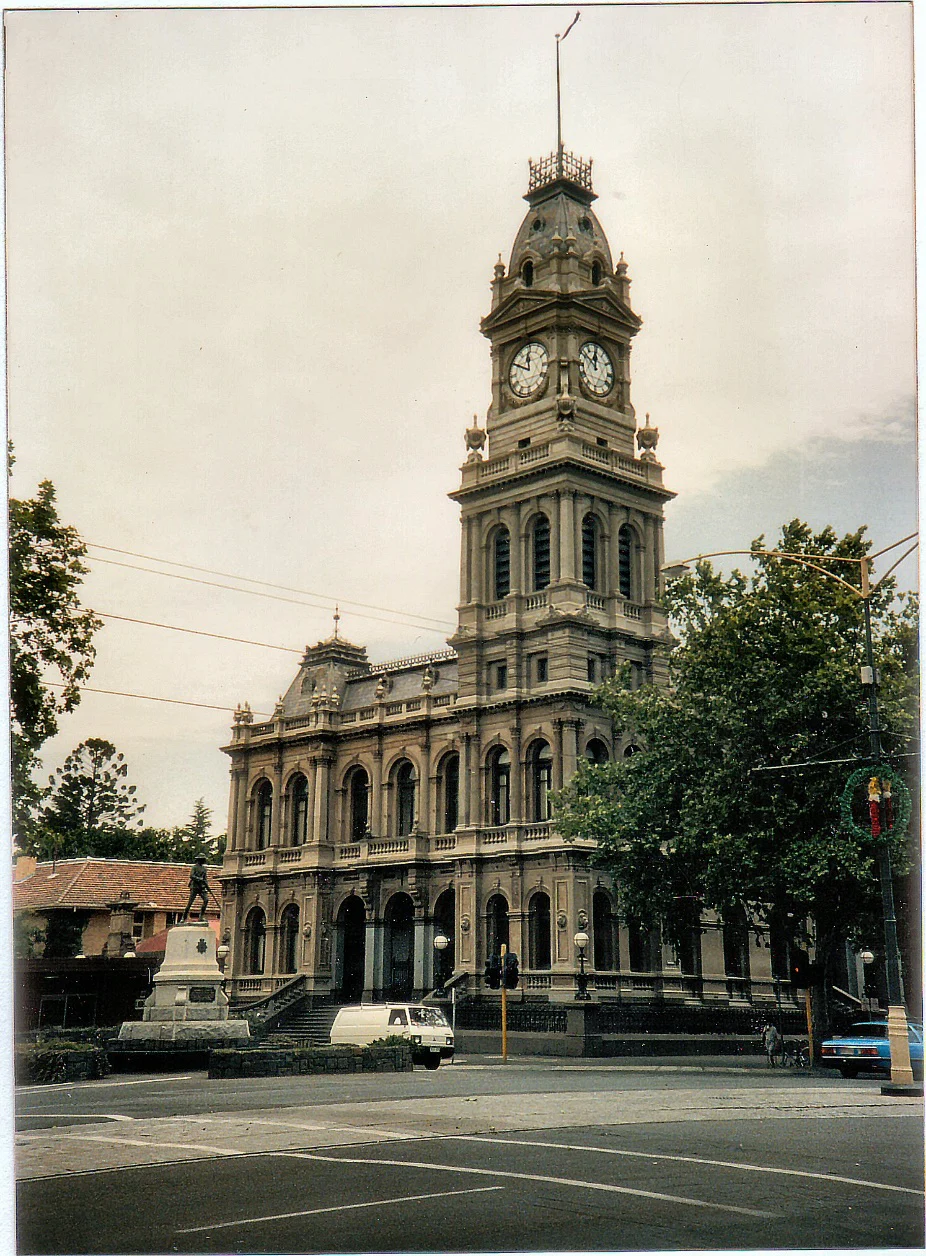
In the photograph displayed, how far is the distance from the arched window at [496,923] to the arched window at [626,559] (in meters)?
13.8

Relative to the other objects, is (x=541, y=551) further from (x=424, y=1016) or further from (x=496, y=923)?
(x=424, y=1016)

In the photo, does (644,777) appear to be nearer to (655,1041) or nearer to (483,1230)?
(655,1041)

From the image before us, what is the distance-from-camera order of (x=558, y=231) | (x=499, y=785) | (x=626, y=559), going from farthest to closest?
(x=626, y=559), (x=558, y=231), (x=499, y=785)

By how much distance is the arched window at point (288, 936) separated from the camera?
61094mm

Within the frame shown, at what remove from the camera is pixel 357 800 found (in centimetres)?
6206

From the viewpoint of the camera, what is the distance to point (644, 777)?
38469mm

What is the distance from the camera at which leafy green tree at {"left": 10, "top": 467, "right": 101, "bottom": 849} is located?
18672 millimetres

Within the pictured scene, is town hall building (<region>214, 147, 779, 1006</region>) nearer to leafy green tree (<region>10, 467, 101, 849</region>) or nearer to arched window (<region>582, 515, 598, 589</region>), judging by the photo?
arched window (<region>582, 515, 598, 589</region>)

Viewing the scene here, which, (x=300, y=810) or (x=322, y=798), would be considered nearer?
(x=322, y=798)

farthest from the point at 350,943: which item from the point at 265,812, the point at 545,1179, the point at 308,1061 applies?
the point at 545,1179

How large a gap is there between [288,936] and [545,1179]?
49459 millimetres

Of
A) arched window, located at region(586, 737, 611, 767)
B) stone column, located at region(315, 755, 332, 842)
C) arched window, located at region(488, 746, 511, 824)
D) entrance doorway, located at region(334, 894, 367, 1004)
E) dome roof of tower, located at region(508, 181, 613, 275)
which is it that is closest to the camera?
arched window, located at region(586, 737, 611, 767)

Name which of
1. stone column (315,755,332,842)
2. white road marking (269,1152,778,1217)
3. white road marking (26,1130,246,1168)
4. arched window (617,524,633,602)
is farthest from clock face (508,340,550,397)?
white road marking (269,1152,778,1217)

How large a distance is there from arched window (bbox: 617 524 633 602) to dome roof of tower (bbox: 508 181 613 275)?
36.1ft
